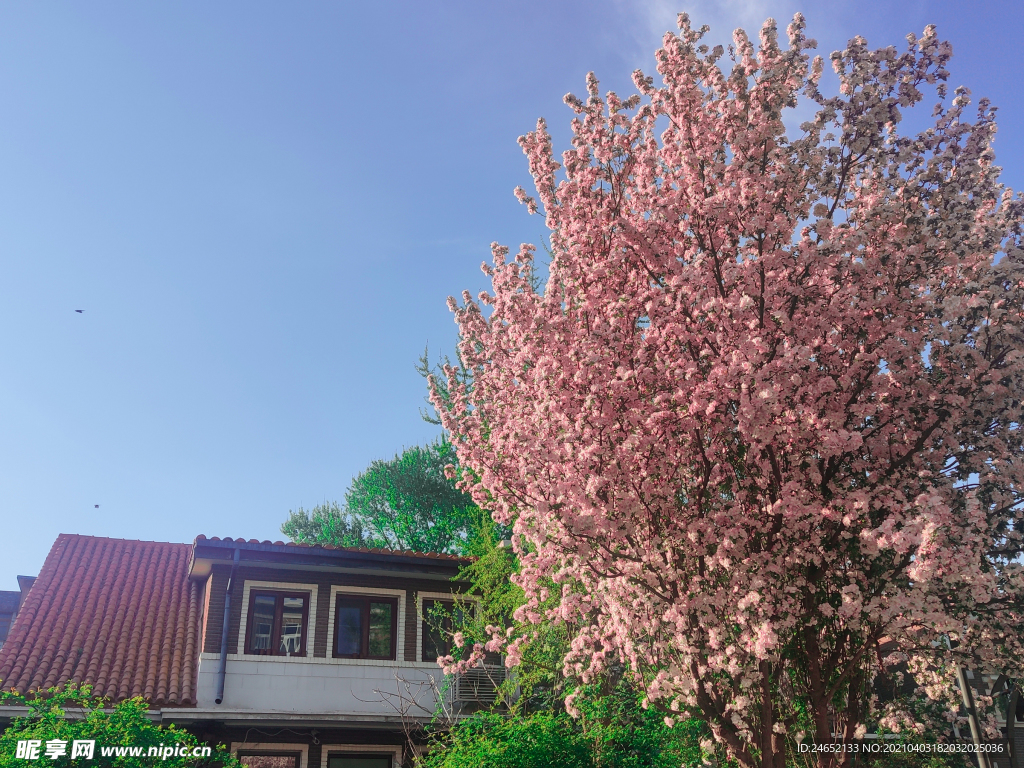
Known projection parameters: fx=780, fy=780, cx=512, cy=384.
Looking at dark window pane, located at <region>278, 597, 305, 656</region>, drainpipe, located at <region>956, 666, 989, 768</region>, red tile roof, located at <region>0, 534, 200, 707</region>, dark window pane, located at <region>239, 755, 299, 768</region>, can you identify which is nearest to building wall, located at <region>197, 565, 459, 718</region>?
dark window pane, located at <region>278, 597, 305, 656</region>

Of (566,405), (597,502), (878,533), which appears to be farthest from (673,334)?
(878,533)

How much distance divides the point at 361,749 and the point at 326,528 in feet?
65.8

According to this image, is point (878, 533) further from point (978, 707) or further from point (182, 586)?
point (182, 586)

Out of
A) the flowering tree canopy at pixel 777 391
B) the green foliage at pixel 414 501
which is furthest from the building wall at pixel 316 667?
the green foliage at pixel 414 501

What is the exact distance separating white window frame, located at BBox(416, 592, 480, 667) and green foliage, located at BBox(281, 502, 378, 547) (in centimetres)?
1614

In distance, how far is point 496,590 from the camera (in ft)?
61.1

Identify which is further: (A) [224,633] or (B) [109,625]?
(B) [109,625]

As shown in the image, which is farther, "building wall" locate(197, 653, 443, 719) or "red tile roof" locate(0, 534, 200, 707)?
"building wall" locate(197, 653, 443, 719)

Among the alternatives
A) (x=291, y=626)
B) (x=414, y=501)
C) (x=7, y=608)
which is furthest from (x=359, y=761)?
(x=414, y=501)

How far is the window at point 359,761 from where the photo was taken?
685 inches

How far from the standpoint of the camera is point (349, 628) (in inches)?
731

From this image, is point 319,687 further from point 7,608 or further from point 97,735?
point 7,608

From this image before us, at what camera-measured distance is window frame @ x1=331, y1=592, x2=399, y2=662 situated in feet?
59.9

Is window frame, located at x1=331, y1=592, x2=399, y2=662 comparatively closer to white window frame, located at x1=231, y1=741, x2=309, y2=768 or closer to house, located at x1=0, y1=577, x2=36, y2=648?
white window frame, located at x1=231, y1=741, x2=309, y2=768
